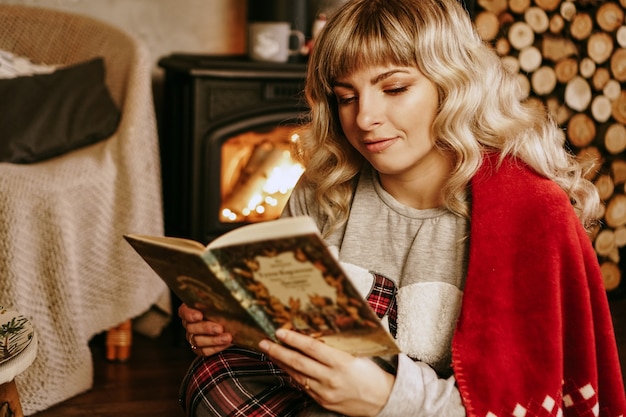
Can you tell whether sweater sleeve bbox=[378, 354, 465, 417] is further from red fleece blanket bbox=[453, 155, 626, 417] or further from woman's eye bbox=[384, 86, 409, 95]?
woman's eye bbox=[384, 86, 409, 95]

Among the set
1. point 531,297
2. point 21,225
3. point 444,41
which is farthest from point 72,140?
point 531,297

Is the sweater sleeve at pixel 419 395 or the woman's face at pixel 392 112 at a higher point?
the woman's face at pixel 392 112

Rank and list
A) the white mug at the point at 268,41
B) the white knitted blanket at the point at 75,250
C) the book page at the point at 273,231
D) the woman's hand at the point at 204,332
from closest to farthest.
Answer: the book page at the point at 273,231
the woman's hand at the point at 204,332
the white knitted blanket at the point at 75,250
the white mug at the point at 268,41

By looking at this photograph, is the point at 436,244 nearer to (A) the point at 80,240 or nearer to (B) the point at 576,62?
(A) the point at 80,240

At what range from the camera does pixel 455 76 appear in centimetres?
118

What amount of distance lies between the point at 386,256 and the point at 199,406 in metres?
0.38

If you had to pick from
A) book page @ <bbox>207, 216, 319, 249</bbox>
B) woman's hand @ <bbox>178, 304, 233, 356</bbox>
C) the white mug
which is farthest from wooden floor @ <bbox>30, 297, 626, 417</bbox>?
book page @ <bbox>207, 216, 319, 249</bbox>

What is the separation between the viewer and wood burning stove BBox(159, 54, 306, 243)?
2.38 m

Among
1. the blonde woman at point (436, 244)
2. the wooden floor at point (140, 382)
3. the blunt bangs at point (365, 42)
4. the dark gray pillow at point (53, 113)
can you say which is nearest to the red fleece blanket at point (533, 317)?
the blonde woman at point (436, 244)

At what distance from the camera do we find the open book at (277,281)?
88 centimetres

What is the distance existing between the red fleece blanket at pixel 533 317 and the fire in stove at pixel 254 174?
1.46 m

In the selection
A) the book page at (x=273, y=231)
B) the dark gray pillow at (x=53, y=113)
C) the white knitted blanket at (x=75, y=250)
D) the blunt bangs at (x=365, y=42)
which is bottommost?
the white knitted blanket at (x=75, y=250)

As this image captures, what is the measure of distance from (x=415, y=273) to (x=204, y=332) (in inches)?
12.9

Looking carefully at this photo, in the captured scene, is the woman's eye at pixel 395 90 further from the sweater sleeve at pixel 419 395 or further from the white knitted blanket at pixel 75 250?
the white knitted blanket at pixel 75 250
